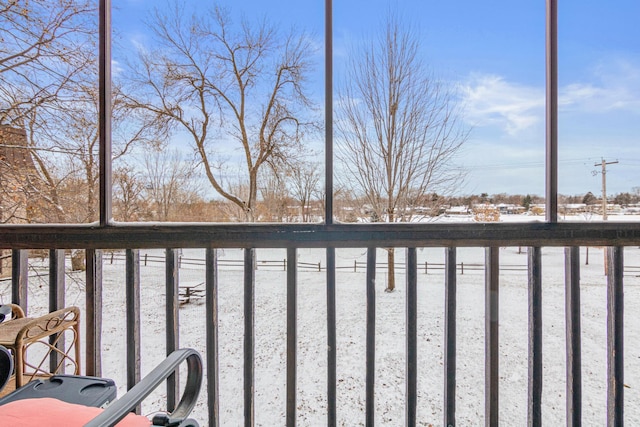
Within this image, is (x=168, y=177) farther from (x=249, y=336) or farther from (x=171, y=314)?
(x=249, y=336)

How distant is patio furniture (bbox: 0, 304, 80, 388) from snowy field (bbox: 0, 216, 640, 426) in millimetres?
137

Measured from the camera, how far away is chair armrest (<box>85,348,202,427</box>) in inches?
21.4

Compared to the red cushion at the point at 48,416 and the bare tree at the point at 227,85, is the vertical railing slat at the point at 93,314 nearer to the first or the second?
the red cushion at the point at 48,416

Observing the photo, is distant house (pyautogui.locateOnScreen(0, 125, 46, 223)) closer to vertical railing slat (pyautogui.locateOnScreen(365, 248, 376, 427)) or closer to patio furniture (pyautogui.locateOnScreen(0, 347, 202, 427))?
Answer: patio furniture (pyautogui.locateOnScreen(0, 347, 202, 427))

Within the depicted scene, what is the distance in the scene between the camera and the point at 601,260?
1574mm

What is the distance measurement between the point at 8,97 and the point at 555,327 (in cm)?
420

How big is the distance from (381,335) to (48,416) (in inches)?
74.0

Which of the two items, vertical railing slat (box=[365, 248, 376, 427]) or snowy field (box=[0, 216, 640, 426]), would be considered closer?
vertical railing slat (box=[365, 248, 376, 427])

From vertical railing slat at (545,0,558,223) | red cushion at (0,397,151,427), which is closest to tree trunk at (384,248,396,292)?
vertical railing slat at (545,0,558,223)

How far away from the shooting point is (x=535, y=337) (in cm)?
151

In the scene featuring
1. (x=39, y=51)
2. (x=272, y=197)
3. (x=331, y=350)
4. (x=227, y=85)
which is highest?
(x=39, y=51)

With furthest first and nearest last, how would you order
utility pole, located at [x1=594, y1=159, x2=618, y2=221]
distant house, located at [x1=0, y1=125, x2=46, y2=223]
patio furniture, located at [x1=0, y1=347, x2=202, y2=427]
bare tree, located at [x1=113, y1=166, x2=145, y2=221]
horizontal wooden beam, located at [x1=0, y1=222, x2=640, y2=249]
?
distant house, located at [x1=0, y1=125, x2=46, y2=223] → bare tree, located at [x1=113, y1=166, x2=145, y2=221] → utility pole, located at [x1=594, y1=159, x2=618, y2=221] → horizontal wooden beam, located at [x1=0, y1=222, x2=640, y2=249] → patio furniture, located at [x1=0, y1=347, x2=202, y2=427]

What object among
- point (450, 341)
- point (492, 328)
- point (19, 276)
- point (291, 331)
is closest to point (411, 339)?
point (450, 341)

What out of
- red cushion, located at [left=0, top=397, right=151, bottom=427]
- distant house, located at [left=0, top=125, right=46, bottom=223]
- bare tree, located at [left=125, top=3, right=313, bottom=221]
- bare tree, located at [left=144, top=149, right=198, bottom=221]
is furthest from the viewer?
distant house, located at [left=0, top=125, right=46, bottom=223]
